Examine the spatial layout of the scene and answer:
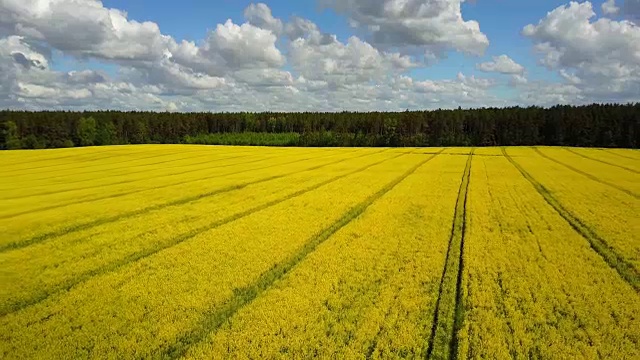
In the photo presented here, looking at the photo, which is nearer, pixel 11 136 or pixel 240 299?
pixel 240 299

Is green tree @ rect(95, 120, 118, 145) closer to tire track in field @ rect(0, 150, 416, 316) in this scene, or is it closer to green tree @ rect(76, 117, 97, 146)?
green tree @ rect(76, 117, 97, 146)

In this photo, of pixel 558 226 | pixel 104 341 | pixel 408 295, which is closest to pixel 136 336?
pixel 104 341

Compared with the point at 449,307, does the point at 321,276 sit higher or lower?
lower

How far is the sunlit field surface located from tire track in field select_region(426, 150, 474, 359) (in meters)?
0.04

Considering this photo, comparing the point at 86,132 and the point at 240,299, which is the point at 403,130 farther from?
the point at 240,299

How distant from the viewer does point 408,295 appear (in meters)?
9.96

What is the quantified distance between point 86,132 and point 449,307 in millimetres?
126274

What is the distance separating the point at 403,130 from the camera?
419 ft

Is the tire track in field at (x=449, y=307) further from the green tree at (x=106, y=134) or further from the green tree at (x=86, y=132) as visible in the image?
the green tree at (x=106, y=134)

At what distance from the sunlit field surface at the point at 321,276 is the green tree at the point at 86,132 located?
344 ft

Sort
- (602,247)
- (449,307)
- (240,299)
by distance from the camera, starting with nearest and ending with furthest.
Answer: (449,307) < (240,299) < (602,247)

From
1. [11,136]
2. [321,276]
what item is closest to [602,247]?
[321,276]

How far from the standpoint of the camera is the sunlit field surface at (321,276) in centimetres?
795

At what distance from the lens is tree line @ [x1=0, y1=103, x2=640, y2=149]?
10706 cm
